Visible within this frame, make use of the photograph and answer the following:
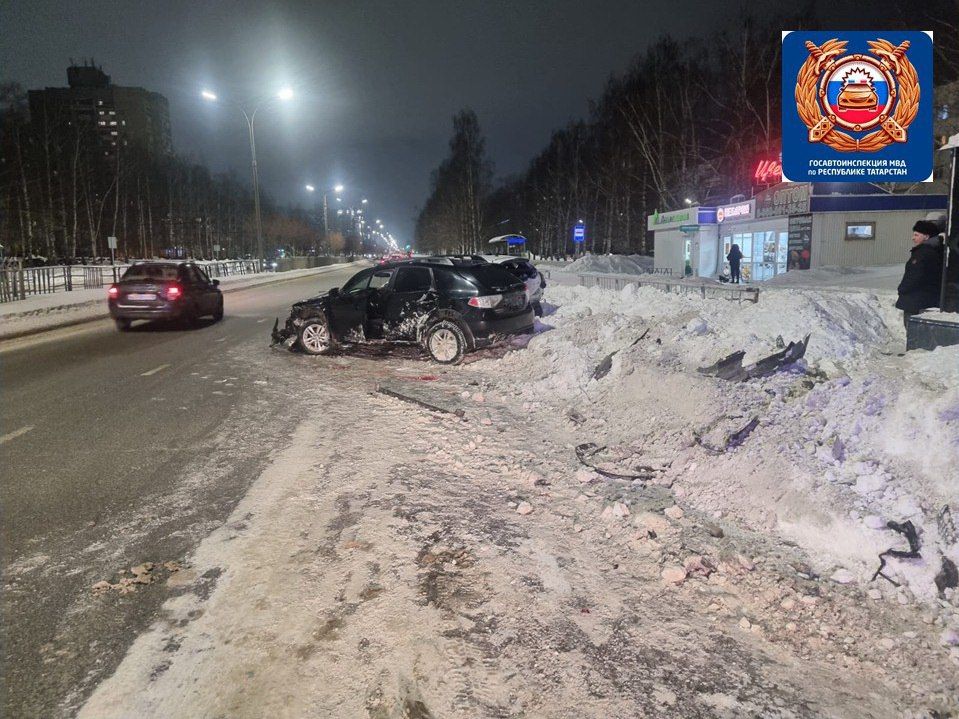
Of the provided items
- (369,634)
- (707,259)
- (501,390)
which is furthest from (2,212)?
(369,634)

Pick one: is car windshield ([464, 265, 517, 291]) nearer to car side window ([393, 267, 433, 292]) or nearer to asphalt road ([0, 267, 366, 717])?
car side window ([393, 267, 433, 292])

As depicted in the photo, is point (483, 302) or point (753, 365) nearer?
point (753, 365)

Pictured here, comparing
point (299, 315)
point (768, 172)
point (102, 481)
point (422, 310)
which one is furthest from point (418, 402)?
point (768, 172)

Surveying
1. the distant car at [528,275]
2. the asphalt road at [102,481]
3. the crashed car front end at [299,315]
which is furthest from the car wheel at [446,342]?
the distant car at [528,275]

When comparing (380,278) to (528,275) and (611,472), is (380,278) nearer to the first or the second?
(528,275)

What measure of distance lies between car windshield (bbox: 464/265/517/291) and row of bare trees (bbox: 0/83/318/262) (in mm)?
46604

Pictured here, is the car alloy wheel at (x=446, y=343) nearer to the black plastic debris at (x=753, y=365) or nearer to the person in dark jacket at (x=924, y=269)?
the black plastic debris at (x=753, y=365)

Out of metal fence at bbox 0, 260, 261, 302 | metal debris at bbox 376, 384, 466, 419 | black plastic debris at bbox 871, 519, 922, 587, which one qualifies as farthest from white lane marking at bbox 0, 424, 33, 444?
metal fence at bbox 0, 260, 261, 302

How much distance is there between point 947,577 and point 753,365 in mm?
3894

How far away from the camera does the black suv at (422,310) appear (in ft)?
31.9

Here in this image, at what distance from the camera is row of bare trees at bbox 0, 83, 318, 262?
48466mm

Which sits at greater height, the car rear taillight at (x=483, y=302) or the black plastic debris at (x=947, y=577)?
the car rear taillight at (x=483, y=302)

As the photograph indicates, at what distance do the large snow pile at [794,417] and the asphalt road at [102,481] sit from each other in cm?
337

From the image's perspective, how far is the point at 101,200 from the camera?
62594 mm
